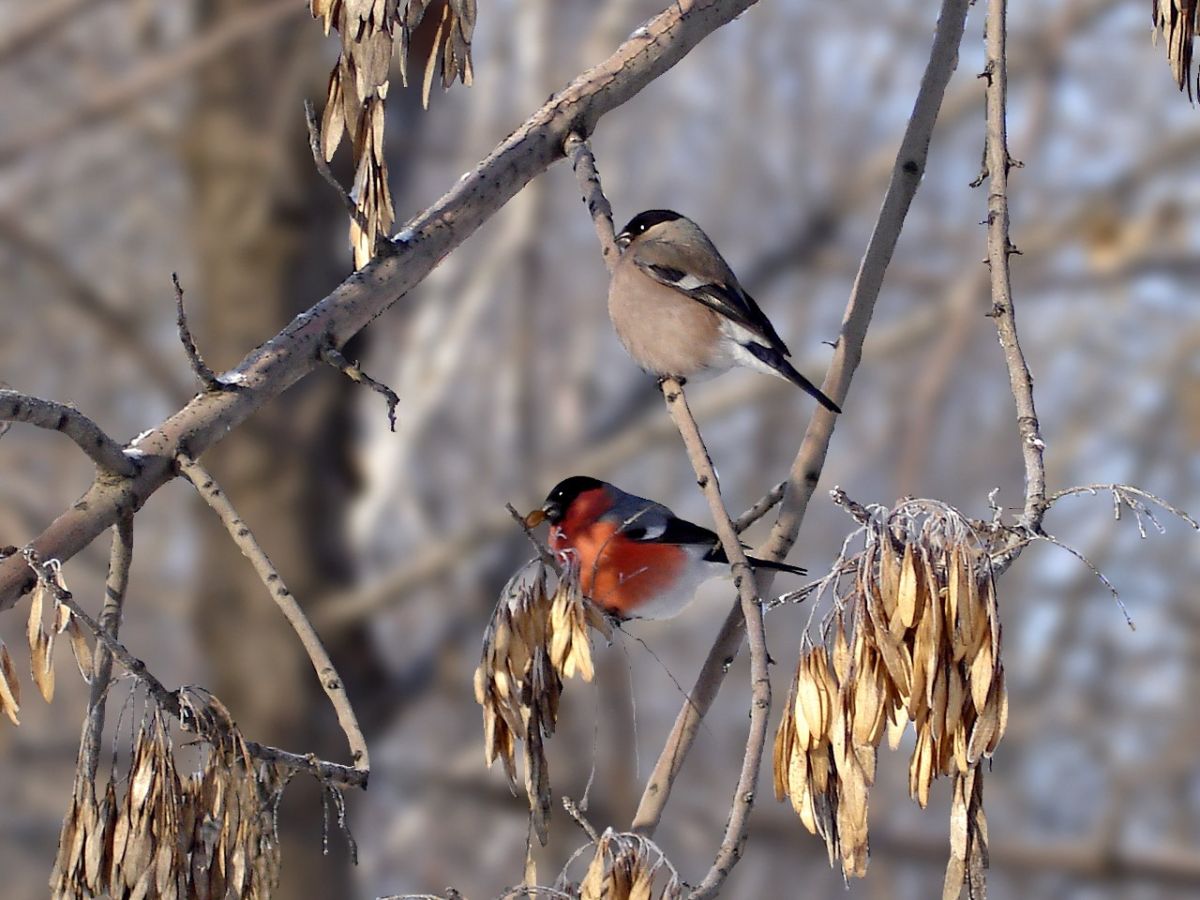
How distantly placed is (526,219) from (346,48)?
6.82 meters

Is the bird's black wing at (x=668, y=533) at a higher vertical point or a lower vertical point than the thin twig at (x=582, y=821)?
higher

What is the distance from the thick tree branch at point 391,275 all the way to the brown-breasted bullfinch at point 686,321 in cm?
90

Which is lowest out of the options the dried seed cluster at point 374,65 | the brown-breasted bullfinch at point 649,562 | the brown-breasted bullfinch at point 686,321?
the dried seed cluster at point 374,65

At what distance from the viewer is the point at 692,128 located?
43.1 ft

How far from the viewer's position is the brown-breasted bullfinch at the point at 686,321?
3289mm

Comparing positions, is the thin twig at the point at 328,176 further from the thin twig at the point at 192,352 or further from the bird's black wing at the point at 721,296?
the bird's black wing at the point at 721,296

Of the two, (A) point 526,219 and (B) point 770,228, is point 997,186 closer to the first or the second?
(A) point 526,219

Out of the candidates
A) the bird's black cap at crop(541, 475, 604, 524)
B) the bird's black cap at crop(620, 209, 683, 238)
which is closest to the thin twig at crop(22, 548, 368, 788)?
the bird's black cap at crop(541, 475, 604, 524)

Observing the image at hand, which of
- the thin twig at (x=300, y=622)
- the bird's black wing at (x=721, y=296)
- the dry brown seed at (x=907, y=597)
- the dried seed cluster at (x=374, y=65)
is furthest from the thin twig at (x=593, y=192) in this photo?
the bird's black wing at (x=721, y=296)

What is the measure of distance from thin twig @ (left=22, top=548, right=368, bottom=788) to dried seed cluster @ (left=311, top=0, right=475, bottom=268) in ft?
2.02

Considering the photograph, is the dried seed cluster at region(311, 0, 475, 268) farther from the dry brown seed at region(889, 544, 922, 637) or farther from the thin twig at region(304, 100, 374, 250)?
the dry brown seed at region(889, 544, 922, 637)

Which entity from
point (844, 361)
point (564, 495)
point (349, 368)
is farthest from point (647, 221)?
point (349, 368)

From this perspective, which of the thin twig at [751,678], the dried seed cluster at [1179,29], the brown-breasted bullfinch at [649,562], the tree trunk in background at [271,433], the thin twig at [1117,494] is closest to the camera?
the thin twig at [751,678]

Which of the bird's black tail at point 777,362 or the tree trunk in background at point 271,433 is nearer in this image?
the bird's black tail at point 777,362
